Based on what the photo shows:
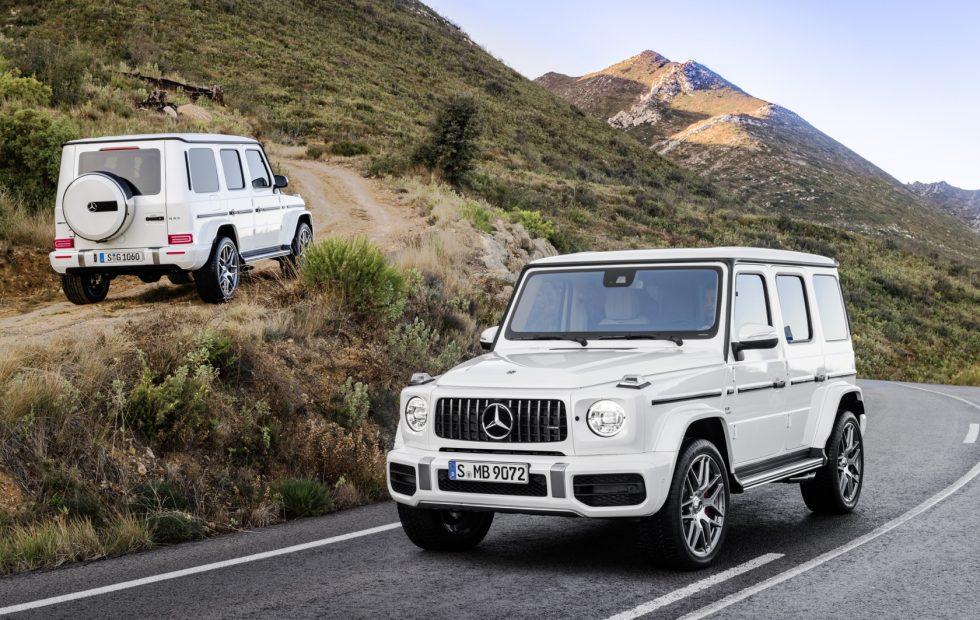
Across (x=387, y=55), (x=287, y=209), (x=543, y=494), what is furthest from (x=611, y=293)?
(x=387, y=55)

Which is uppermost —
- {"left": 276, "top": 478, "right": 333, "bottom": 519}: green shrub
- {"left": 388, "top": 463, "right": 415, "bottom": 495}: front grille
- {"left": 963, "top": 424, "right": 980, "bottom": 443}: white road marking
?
{"left": 388, "top": 463, "right": 415, "bottom": 495}: front grille

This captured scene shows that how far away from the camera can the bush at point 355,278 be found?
12258 mm

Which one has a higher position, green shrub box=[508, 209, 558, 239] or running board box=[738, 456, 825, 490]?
green shrub box=[508, 209, 558, 239]

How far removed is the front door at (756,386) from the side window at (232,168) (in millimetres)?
7790

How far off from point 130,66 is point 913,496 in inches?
1444

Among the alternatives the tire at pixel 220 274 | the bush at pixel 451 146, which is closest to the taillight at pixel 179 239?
the tire at pixel 220 274

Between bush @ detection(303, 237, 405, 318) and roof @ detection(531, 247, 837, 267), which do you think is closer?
roof @ detection(531, 247, 837, 267)

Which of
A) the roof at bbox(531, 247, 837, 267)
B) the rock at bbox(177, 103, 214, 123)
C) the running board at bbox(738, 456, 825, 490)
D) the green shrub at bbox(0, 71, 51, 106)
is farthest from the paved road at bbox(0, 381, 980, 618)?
the rock at bbox(177, 103, 214, 123)

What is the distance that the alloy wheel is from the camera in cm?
597

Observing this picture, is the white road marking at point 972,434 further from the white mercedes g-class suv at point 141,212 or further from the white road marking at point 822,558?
the white mercedes g-class suv at point 141,212

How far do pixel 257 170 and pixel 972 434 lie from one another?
10802 mm

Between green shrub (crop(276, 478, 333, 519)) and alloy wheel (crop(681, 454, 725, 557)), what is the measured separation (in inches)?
142

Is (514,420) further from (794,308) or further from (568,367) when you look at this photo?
(794,308)

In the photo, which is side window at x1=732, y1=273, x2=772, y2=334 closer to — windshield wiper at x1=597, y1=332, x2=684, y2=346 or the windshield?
the windshield
